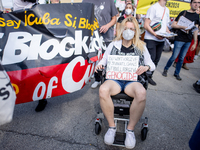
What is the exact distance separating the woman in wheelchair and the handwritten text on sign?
0.24 ft

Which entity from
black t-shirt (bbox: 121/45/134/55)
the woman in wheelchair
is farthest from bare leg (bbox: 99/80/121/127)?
black t-shirt (bbox: 121/45/134/55)

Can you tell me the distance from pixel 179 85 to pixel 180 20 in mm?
1676

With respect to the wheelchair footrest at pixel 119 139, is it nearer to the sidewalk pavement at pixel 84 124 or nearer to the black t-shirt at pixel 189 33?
the sidewalk pavement at pixel 84 124

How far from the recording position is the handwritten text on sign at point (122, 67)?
188 centimetres

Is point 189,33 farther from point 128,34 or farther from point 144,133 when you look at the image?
point 144,133

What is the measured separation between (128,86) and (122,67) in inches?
11.8

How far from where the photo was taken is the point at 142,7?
5027 mm

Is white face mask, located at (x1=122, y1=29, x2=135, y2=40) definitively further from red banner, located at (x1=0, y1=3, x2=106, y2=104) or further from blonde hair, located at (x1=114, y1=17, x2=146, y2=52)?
red banner, located at (x1=0, y1=3, x2=106, y2=104)

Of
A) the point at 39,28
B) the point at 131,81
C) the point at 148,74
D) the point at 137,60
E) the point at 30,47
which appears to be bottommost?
the point at 131,81

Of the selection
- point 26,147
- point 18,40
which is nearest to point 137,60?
point 18,40

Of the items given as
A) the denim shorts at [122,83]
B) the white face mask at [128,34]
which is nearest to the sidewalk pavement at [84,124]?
the denim shorts at [122,83]

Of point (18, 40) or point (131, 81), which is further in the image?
point (131, 81)

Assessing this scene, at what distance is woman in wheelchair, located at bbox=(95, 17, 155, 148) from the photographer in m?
1.62

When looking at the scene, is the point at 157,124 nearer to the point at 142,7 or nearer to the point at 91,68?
Answer: the point at 91,68
